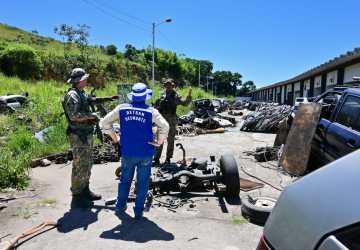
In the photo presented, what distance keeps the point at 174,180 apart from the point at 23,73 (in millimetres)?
40299

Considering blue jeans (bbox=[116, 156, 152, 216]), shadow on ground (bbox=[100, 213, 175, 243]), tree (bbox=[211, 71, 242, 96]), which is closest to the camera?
shadow on ground (bbox=[100, 213, 175, 243])

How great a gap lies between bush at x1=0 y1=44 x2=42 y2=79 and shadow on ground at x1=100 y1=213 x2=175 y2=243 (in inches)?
1597

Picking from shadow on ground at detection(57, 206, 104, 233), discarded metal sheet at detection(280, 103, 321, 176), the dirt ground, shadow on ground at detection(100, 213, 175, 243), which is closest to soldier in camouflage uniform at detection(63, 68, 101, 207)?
shadow on ground at detection(57, 206, 104, 233)

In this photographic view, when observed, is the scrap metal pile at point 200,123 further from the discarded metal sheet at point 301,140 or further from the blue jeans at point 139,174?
the blue jeans at point 139,174

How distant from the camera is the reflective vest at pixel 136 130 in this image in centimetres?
541

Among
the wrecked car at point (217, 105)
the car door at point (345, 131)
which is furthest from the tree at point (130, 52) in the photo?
the car door at point (345, 131)

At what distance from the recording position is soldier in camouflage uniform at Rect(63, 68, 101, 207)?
6098 millimetres

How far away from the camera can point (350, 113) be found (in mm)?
6566

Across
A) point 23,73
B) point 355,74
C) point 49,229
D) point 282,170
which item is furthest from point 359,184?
point 23,73

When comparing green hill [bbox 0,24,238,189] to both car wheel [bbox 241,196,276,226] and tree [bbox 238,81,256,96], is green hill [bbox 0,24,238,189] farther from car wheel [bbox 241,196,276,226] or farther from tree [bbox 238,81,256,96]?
tree [bbox 238,81,256,96]

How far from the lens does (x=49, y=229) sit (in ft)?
17.3

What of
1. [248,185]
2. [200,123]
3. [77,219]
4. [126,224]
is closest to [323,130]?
[248,185]

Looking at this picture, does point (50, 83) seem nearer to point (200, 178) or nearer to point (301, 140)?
point (301, 140)

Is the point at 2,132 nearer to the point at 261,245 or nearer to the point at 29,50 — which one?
the point at 261,245
